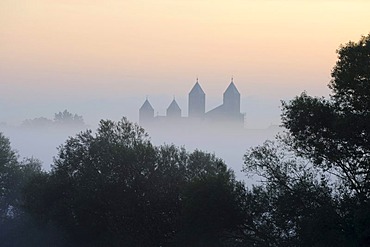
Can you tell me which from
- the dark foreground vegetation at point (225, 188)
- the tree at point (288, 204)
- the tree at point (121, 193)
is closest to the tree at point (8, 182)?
the dark foreground vegetation at point (225, 188)

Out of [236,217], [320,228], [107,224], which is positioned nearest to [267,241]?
[236,217]

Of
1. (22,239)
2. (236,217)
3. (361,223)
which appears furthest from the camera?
(22,239)

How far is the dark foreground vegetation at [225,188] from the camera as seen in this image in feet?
102

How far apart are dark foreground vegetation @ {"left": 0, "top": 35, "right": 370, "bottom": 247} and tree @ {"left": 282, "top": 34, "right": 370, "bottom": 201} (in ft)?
0.13

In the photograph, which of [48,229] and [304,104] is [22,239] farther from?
[304,104]

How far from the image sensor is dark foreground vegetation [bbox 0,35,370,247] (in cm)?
3117

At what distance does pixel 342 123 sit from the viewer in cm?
3075

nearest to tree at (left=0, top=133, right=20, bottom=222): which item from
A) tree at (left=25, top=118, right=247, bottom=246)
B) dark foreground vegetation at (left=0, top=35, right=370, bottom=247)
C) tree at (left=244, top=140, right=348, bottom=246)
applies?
dark foreground vegetation at (left=0, top=35, right=370, bottom=247)

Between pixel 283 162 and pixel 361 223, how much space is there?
5.54 metres

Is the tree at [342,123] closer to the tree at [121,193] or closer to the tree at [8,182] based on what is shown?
the tree at [121,193]

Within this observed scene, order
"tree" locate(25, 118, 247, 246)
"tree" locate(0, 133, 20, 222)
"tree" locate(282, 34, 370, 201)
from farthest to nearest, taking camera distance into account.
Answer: "tree" locate(0, 133, 20, 222)
"tree" locate(25, 118, 247, 246)
"tree" locate(282, 34, 370, 201)

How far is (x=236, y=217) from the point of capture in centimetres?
3712

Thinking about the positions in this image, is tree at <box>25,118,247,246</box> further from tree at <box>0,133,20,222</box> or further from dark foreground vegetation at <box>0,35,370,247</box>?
tree at <box>0,133,20,222</box>

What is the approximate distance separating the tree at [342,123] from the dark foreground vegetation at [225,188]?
0.04 metres
